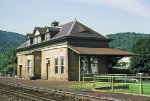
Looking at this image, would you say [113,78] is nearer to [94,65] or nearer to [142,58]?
[94,65]

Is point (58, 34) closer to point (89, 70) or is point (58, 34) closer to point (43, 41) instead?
point (43, 41)

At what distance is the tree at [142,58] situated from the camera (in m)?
40.3

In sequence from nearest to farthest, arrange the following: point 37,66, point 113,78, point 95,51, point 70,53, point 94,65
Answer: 1. point 113,78
2. point 95,51
3. point 70,53
4. point 94,65
5. point 37,66

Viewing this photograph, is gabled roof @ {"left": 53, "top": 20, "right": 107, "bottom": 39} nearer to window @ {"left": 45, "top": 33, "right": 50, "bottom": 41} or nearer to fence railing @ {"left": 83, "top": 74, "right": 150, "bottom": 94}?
window @ {"left": 45, "top": 33, "right": 50, "bottom": 41}

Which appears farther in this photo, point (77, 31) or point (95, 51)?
→ point (77, 31)

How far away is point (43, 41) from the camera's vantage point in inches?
1640

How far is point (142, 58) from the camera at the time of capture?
4069 cm

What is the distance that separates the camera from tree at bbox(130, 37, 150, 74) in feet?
132

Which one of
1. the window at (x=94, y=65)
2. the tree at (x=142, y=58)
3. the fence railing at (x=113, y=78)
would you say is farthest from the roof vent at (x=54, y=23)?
the fence railing at (x=113, y=78)

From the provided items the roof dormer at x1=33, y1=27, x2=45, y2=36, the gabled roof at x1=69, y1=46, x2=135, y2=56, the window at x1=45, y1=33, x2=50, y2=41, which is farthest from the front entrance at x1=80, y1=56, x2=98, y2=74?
the roof dormer at x1=33, y1=27, x2=45, y2=36

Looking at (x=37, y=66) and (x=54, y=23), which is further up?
(x=54, y=23)

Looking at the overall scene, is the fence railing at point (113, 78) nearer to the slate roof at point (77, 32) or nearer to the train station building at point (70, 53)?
the train station building at point (70, 53)

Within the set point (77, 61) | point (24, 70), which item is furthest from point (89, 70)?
point (24, 70)

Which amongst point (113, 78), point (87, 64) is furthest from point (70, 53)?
point (113, 78)
